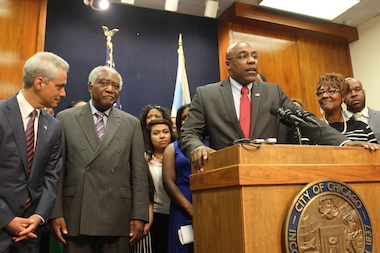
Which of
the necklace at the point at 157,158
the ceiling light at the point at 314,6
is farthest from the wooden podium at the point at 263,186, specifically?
A: the ceiling light at the point at 314,6

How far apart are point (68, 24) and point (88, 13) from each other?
1.15 feet

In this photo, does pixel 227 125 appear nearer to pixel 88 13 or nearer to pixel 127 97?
pixel 127 97

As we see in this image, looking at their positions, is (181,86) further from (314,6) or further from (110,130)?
(110,130)

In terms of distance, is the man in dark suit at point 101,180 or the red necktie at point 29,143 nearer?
the red necktie at point 29,143

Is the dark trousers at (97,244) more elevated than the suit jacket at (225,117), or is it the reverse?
the suit jacket at (225,117)

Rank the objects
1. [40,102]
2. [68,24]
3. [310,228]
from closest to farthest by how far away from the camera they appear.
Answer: [310,228] → [40,102] → [68,24]

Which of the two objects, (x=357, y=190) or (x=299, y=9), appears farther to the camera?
(x=299, y=9)

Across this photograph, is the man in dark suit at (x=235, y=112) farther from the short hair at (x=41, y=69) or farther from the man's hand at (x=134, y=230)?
the short hair at (x=41, y=69)

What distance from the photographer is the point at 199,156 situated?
154cm

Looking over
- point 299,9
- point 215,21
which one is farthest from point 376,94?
point 215,21

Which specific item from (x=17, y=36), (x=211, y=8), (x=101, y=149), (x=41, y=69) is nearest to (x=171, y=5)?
(x=211, y=8)

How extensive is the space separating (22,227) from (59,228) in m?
0.27

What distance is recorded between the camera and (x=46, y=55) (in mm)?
2080

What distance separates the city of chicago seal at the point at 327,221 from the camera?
1210 millimetres
